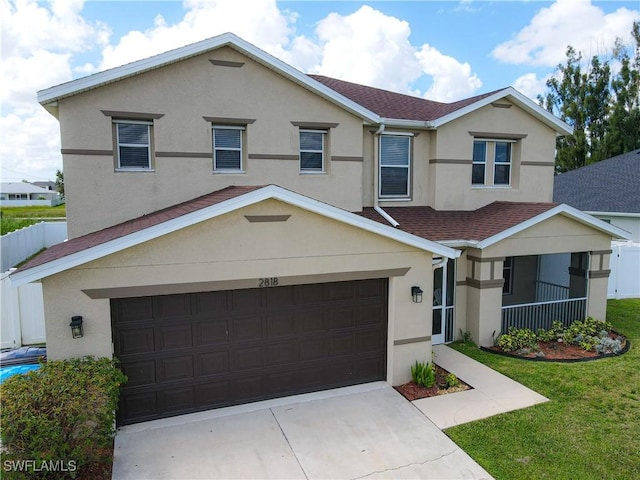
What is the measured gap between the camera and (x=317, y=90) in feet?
35.3

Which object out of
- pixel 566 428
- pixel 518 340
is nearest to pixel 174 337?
pixel 566 428

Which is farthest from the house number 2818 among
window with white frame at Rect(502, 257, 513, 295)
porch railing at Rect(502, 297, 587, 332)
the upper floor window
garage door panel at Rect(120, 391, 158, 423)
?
window with white frame at Rect(502, 257, 513, 295)

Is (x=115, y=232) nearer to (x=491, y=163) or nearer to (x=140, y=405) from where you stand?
(x=140, y=405)

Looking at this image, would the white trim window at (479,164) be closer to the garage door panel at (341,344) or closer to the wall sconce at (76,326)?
the garage door panel at (341,344)

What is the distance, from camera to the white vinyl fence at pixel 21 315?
34.7ft

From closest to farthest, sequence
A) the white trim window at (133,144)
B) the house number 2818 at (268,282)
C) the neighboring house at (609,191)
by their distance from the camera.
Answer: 1. the house number 2818 at (268,282)
2. the white trim window at (133,144)
3. the neighboring house at (609,191)

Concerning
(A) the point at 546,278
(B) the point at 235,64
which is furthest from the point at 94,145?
(A) the point at 546,278

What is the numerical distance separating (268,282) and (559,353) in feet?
24.8

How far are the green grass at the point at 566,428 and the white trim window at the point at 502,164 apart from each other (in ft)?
19.3

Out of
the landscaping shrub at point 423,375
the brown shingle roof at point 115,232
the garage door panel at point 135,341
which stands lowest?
the landscaping shrub at point 423,375

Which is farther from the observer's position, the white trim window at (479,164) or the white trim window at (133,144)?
the white trim window at (479,164)

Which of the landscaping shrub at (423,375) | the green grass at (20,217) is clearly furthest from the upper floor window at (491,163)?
the green grass at (20,217)

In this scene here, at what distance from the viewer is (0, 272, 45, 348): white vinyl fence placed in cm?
1058

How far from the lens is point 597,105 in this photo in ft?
104
